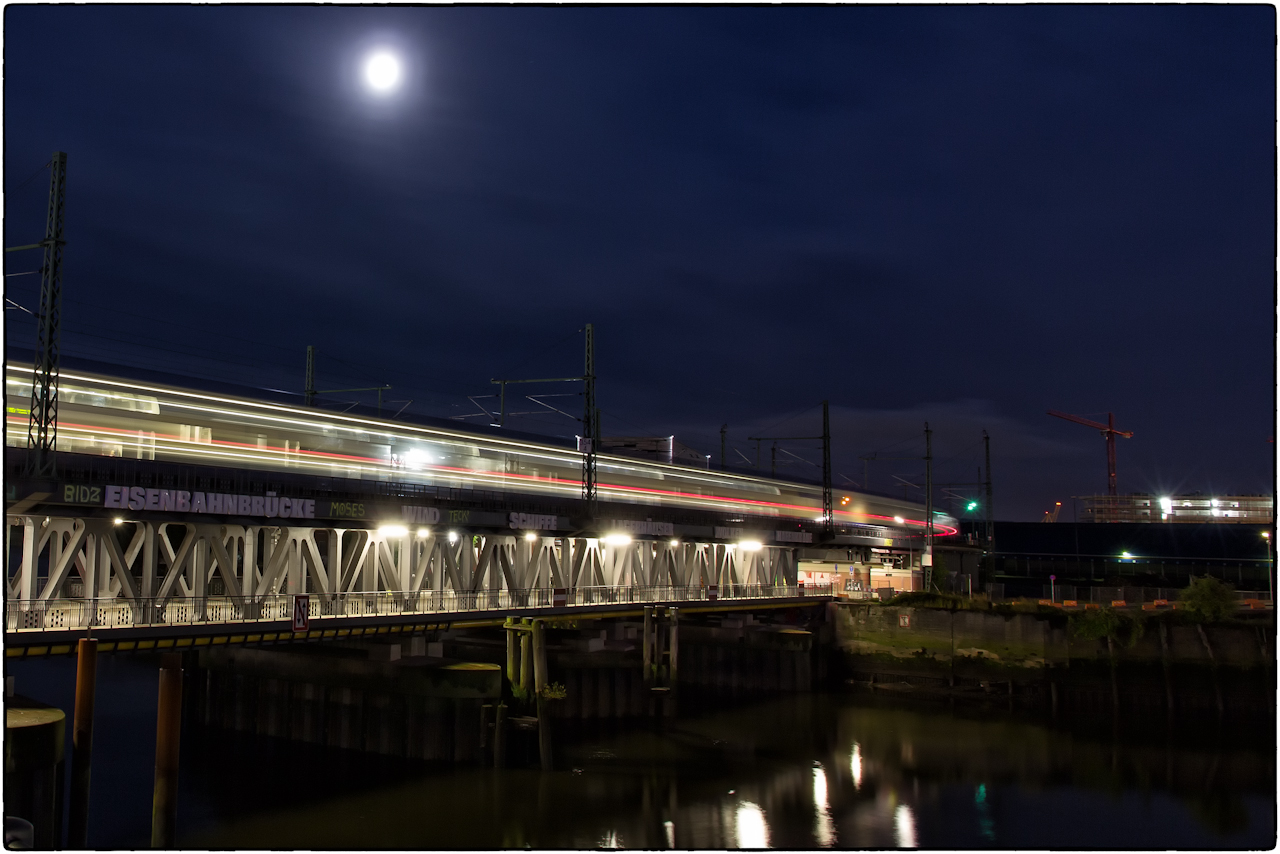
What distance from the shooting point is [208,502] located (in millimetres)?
31328

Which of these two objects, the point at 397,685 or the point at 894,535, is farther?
the point at 894,535

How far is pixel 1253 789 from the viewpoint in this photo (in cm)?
4088

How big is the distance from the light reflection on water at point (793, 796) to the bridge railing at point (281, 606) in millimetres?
6255

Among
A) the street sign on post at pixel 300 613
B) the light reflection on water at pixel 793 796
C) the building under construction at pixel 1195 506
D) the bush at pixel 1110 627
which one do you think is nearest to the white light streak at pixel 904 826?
the light reflection on water at pixel 793 796

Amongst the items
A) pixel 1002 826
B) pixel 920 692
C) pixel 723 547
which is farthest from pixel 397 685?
pixel 920 692

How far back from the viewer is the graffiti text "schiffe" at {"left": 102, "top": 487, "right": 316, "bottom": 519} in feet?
95.3

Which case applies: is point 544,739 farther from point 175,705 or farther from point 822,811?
point 175,705

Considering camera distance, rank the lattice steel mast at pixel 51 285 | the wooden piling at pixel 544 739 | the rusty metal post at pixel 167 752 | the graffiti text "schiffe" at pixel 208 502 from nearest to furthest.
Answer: the lattice steel mast at pixel 51 285
the rusty metal post at pixel 167 752
the graffiti text "schiffe" at pixel 208 502
the wooden piling at pixel 544 739

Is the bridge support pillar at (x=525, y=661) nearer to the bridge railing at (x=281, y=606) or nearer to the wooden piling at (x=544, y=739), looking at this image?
the wooden piling at (x=544, y=739)

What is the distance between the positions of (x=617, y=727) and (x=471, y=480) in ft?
50.2

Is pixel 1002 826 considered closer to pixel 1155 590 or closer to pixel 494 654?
pixel 494 654

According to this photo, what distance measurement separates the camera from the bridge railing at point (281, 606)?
27.7 meters

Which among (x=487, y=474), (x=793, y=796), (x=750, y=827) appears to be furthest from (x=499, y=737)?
(x=487, y=474)

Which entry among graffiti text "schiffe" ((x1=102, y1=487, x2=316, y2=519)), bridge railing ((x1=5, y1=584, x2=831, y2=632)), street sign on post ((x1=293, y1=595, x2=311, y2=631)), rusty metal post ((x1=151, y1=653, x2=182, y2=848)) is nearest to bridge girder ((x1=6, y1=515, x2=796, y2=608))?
bridge railing ((x1=5, y1=584, x2=831, y2=632))
